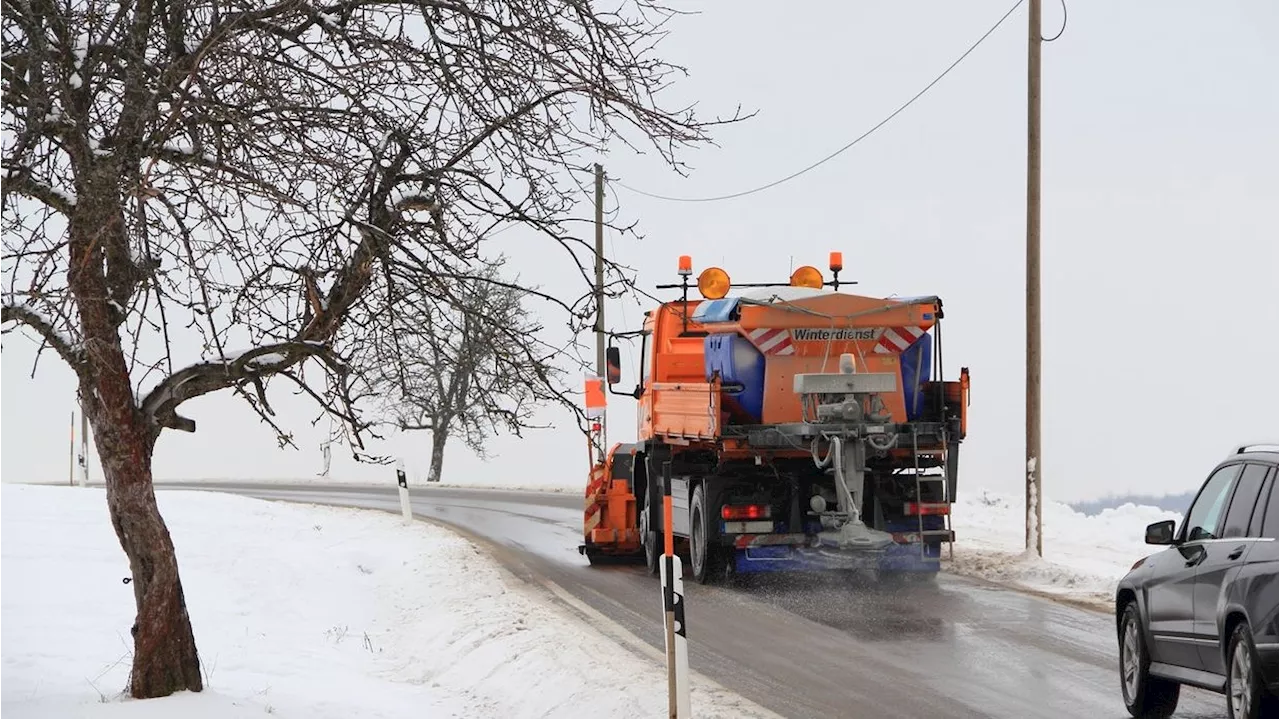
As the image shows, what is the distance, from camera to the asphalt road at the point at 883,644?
9.96m

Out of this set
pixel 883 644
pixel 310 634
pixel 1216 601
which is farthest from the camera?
pixel 310 634

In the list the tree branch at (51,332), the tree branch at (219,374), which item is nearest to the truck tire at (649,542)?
the tree branch at (219,374)

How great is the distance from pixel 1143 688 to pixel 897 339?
7.35 meters

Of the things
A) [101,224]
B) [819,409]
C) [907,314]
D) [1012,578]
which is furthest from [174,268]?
[1012,578]

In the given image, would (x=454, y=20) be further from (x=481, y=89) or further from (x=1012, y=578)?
(x=1012, y=578)

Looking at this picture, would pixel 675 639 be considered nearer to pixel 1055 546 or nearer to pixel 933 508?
pixel 933 508

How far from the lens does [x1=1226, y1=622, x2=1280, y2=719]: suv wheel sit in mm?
7617

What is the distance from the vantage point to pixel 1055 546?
19.4 m

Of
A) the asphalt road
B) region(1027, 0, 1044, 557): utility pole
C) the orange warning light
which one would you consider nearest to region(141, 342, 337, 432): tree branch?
the asphalt road

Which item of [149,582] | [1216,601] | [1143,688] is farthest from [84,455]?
[1216,601]

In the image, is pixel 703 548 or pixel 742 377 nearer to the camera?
pixel 742 377

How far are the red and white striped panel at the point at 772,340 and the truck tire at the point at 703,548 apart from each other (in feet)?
5.83

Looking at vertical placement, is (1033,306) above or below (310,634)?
above

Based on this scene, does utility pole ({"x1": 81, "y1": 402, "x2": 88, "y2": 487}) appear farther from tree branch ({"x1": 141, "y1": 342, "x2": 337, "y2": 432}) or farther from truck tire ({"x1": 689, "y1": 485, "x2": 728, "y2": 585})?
tree branch ({"x1": 141, "y1": 342, "x2": 337, "y2": 432})
